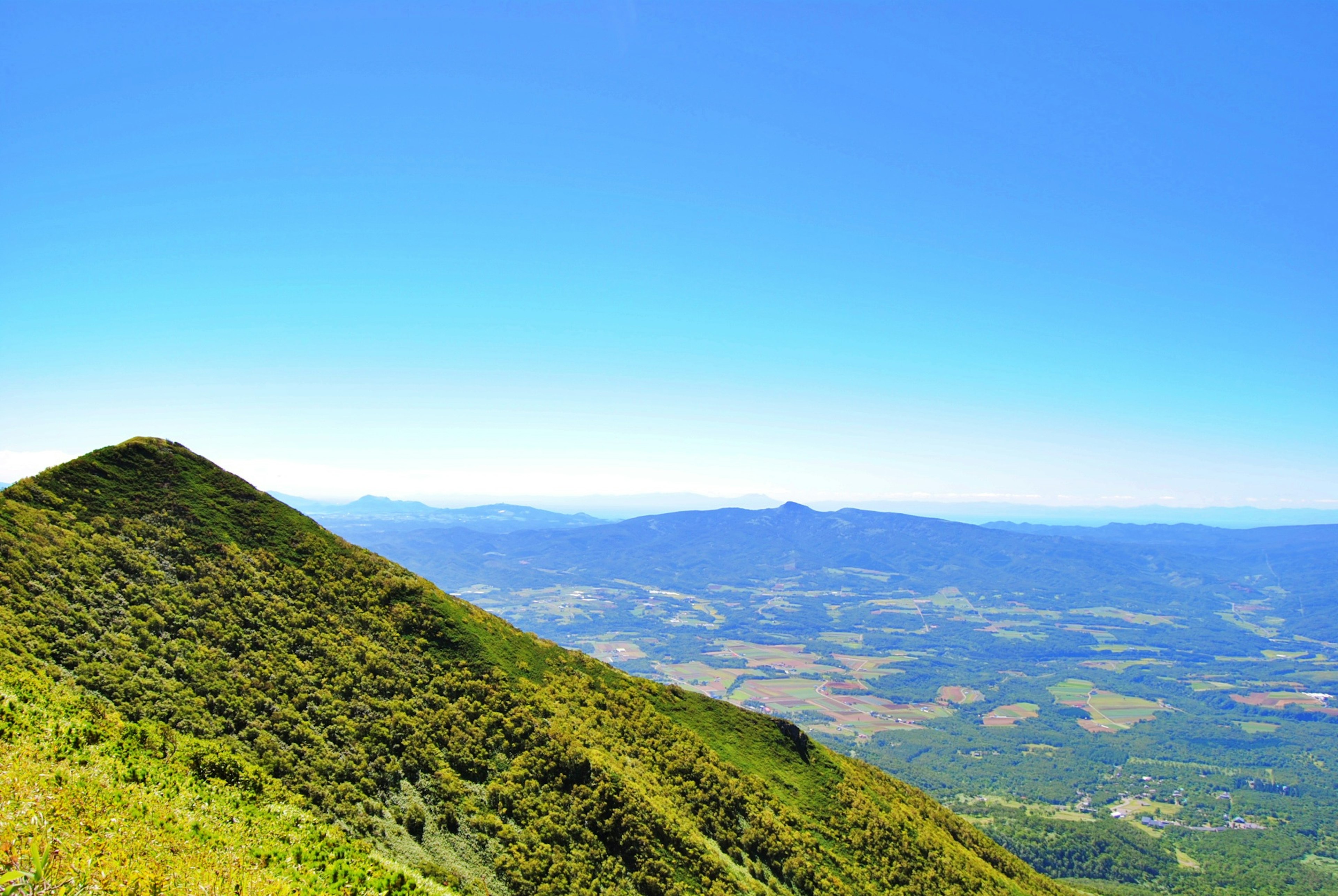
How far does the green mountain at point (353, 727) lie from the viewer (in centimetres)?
2972

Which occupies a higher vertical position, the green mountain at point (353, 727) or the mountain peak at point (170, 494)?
the mountain peak at point (170, 494)

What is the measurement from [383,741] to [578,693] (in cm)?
2227

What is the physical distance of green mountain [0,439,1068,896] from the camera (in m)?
29.7

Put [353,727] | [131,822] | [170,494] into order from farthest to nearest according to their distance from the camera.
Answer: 1. [170,494]
2. [353,727]
3. [131,822]

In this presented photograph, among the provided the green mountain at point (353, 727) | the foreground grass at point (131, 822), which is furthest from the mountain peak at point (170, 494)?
the foreground grass at point (131, 822)

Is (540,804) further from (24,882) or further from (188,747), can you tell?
(24,882)

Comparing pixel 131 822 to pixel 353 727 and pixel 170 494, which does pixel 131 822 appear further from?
pixel 170 494

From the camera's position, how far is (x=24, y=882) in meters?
13.0

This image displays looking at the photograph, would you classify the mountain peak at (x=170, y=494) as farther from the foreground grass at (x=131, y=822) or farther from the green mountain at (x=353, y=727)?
the foreground grass at (x=131, y=822)

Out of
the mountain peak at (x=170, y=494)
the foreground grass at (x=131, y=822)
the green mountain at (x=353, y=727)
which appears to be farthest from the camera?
the mountain peak at (x=170, y=494)

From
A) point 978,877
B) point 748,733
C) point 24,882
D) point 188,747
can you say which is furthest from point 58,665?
point 978,877

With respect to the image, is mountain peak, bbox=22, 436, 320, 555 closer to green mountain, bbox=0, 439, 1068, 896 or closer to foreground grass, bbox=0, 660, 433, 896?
green mountain, bbox=0, 439, 1068, 896

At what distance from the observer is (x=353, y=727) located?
40.3m

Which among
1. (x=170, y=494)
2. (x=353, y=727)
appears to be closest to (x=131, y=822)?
(x=353, y=727)
